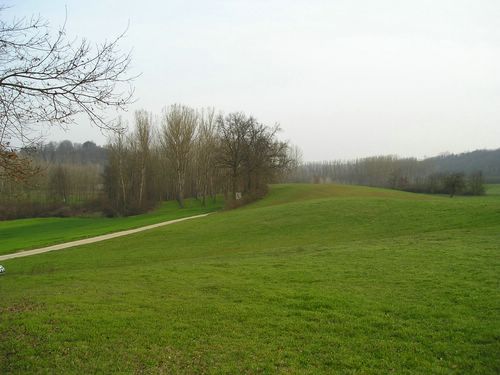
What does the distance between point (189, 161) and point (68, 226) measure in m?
28.5

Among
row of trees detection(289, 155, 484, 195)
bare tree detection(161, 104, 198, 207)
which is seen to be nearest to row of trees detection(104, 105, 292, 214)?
bare tree detection(161, 104, 198, 207)

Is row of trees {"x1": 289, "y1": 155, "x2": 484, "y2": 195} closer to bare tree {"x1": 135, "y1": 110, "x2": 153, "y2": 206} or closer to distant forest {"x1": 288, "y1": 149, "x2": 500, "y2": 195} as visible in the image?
distant forest {"x1": 288, "y1": 149, "x2": 500, "y2": 195}

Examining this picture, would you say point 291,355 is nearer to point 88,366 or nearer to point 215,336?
point 215,336

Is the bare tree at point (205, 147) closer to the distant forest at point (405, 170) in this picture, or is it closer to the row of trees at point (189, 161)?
the row of trees at point (189, 161)


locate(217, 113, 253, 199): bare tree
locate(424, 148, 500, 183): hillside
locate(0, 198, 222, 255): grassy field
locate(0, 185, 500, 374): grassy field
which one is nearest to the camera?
locate(0, 185, 500, 374): grassy field

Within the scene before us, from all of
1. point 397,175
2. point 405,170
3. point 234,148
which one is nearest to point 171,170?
point 234,148

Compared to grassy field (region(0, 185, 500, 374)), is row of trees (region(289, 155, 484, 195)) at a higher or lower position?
higher

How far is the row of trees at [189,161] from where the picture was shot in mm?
53250

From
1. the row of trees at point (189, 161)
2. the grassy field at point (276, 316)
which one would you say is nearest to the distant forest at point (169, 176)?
the row of trees at point (189, 161)

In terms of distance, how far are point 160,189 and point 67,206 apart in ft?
53.9

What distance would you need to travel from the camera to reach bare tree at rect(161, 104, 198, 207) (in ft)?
205

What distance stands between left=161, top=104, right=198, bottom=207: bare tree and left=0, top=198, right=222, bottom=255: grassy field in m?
6.86

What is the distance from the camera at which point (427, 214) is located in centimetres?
2288

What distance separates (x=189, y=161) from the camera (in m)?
70.5
